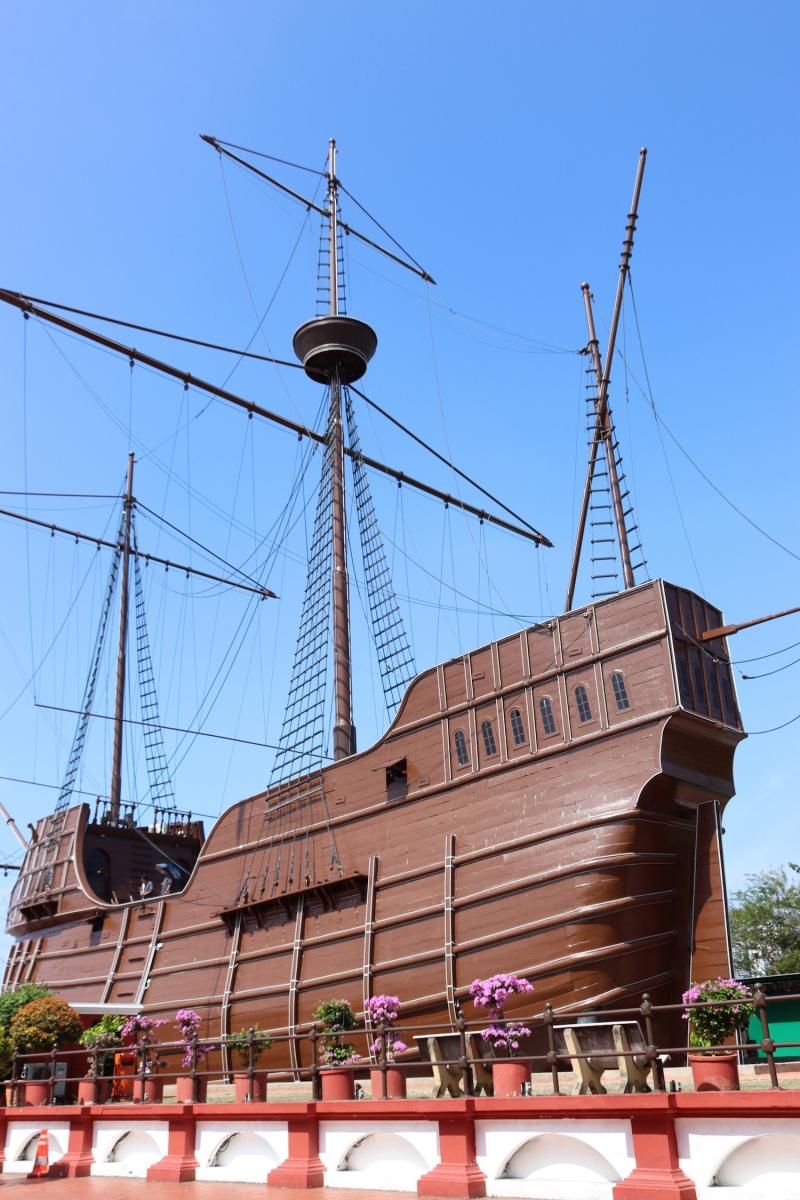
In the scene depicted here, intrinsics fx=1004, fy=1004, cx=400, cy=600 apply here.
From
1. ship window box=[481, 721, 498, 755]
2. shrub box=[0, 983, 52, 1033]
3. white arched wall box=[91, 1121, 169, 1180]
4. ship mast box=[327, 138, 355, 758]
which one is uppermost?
ship mast box=[327, 138, 355, 758]

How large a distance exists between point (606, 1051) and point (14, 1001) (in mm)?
10529

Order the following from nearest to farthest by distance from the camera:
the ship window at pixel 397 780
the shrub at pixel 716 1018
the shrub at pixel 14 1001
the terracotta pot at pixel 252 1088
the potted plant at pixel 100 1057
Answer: the shrub at pixel 716 1018 → the terracotta pot at pixel 252 1088 → the potted plant at pixel 100 1057 → the shrub at pixel 14 1001 → the ship window at pixel 397 780

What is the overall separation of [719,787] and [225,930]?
9.64m

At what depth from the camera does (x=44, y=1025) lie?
14383 mm

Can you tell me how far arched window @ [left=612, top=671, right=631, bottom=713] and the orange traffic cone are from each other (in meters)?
9.27

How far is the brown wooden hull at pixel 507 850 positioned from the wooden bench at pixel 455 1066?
358 centimetres

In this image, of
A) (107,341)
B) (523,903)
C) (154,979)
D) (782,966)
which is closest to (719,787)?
(523,903)

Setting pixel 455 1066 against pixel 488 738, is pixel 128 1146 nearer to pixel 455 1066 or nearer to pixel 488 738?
pixel 455 1066

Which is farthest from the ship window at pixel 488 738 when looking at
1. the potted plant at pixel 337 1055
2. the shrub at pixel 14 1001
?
the shrub at pixel 14 1001

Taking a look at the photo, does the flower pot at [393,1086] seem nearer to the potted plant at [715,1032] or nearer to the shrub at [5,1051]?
the potted plant at [715,1032]

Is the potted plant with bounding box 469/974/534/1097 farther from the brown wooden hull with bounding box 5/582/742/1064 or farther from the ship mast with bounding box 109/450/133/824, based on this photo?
the ship mast with bounding box 109/450/133/824

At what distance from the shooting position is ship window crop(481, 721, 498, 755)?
1530 cm

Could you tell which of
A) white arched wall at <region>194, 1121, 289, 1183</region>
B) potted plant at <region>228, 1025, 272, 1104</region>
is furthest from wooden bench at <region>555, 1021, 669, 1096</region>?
potted plant at <region>228, 1025, 272, 1104</region>

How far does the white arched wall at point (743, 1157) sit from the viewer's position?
682cm
